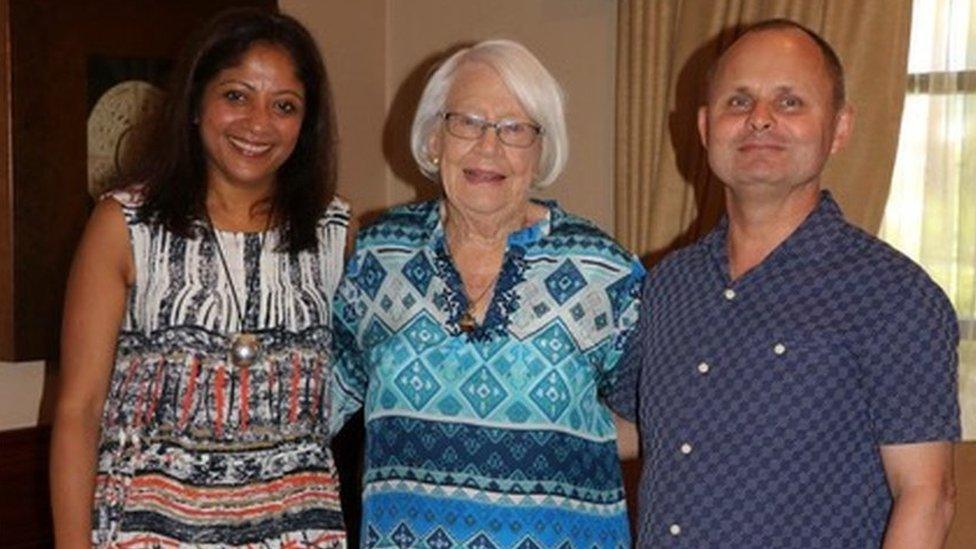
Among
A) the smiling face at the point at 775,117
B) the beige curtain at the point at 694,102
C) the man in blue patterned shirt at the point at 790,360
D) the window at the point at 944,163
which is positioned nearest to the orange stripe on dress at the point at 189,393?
the man in blue patterned shirt at the point at 790,360

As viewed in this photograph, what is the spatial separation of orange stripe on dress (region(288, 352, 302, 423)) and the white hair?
0.39 m

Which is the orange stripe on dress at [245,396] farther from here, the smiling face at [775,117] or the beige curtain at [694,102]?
the beige curtain at [694,102]

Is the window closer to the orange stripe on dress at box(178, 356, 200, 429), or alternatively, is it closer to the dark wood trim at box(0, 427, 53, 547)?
the orange stripe on dress at box(178, 356, 200, 429)

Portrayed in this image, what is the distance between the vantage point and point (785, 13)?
344 cm

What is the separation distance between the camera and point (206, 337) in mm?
2199

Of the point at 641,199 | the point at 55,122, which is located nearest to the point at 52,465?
the point at 55,122

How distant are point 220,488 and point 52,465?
268 millimetres

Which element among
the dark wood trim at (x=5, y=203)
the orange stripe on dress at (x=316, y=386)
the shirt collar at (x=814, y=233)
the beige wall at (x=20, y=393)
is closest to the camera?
the shirt collar at (x=814, y=233)

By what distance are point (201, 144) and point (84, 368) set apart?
423 millimetres

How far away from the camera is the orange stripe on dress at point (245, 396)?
2193 mm

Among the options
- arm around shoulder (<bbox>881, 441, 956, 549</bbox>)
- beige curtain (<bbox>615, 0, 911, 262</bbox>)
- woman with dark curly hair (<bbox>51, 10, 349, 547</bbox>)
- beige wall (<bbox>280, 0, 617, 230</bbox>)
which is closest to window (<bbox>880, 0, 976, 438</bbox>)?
beige curtain (<bbox>615, 0, 911, 262</bbox>)

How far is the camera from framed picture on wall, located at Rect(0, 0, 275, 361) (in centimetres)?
316

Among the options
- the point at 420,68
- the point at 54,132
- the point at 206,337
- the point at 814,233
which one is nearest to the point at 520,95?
the point at 814,233

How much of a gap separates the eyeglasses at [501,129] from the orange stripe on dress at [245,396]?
20.4 inches
